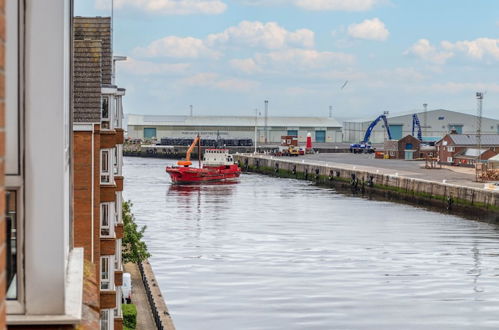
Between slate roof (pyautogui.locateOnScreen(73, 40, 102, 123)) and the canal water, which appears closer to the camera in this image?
slate roof (pyautogui.locateOnScreen(73, 40, 102, 123))

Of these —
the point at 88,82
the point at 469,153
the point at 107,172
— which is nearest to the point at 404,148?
the point at 469,153

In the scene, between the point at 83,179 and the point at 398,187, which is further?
the point at 398,187

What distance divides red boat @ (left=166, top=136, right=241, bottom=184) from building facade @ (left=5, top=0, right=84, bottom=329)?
11827cm

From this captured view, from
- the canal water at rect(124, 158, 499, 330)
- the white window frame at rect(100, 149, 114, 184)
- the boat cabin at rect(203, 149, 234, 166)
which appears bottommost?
the canal water at rect(124, 158, 499, 330)

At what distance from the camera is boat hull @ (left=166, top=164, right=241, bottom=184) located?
124 metres

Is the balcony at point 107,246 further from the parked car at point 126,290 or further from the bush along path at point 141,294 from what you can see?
the parked car at point 126,290

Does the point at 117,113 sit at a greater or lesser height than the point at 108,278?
greater

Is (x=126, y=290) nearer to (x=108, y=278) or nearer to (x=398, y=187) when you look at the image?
(x=108, y=278)

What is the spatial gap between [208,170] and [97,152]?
108m

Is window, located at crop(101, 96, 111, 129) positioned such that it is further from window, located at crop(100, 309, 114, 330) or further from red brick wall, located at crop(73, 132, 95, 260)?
window, located at crop(100, 309, 114, 330)

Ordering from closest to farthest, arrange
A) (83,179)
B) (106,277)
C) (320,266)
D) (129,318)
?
1. (83,179)
2. (106,277)
3. (129,318)
4. (320,266)

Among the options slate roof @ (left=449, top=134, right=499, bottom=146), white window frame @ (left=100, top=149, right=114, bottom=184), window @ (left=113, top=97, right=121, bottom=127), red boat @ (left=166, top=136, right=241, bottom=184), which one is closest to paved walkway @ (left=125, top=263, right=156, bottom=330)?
white window frame @ (left=100, top=149, right=114, bottom=184)

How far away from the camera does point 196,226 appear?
71.2 metres

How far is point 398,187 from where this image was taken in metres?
102
